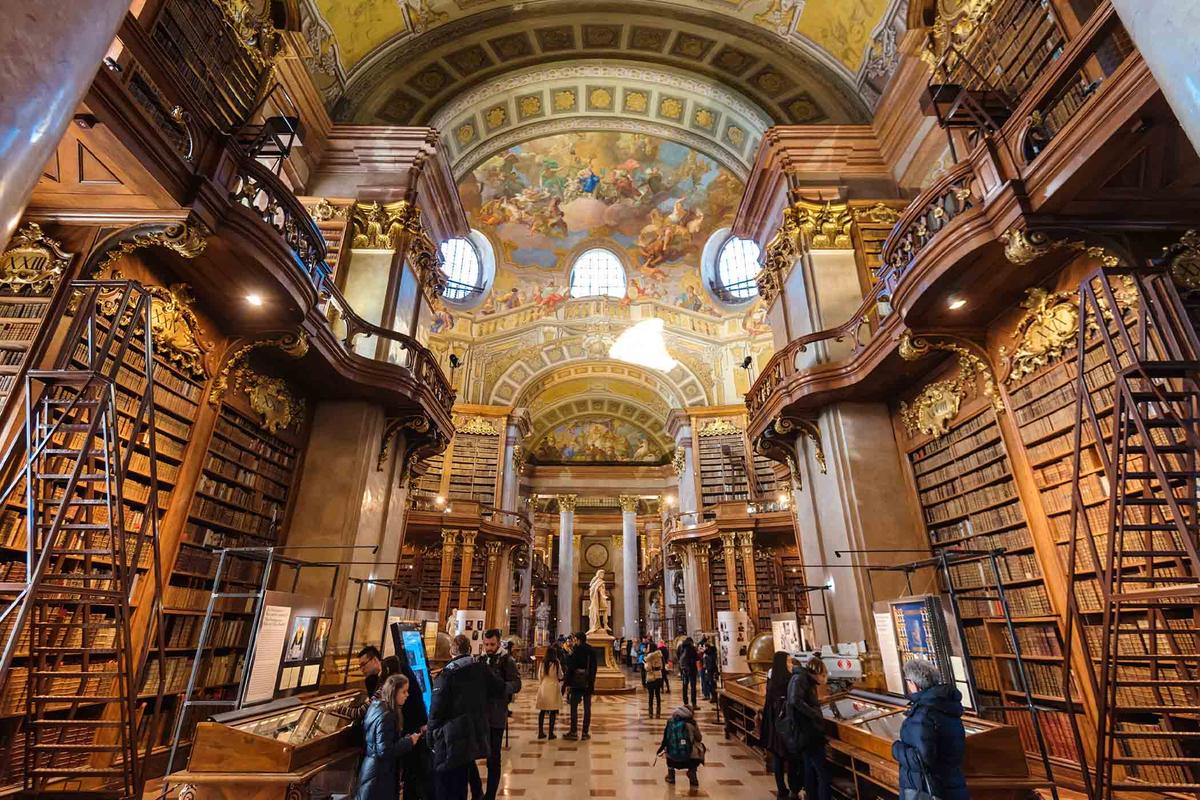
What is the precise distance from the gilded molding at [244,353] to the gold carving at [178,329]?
219 millimetres

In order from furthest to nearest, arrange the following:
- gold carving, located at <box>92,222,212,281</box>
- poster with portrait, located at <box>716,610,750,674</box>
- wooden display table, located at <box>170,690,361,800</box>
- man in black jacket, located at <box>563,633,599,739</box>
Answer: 1. poster with portrait, located at <box>716,610,750,674</box>
2. man in black jacket, located at <box>563,633,599,739</box>
3. gold carving, located at <box>92,222,212,281</box>
4. wooden display table, located at <box>170,690,361,800</box>

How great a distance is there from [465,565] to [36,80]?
14.7 meters

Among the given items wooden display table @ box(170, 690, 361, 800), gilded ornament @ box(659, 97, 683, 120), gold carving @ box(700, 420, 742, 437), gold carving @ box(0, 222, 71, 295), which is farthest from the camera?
gold carving @ box(700, 420, 742, 437)

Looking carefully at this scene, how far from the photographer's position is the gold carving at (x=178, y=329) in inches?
187

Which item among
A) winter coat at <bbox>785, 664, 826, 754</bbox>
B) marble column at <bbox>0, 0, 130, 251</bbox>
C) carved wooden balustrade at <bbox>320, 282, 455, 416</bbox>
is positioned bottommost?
winter coat at <bbox>785, 664, 826, 754</bbox>

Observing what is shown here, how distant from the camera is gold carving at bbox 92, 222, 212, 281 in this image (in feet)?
12.7

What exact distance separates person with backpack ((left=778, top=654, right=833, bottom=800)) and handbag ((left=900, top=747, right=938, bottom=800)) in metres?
1.15

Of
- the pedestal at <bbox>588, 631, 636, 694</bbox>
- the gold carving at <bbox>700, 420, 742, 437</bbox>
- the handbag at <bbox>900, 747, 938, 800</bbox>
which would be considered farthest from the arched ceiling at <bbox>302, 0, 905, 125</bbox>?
the pedestal at <bbox>588, 631, 636, 694</bbox>

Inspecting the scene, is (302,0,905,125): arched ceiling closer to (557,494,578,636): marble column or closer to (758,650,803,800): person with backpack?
(758,650,803,800): person with backpack

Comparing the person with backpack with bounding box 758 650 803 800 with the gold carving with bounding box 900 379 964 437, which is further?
the gold carving with bounding box 900 379 964 437

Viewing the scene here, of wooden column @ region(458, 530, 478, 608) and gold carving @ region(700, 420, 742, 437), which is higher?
gold carving @ region(700, 420, 742, 437)

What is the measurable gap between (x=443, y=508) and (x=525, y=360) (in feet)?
19.2

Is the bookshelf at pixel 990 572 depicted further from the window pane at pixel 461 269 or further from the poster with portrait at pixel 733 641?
the window pane at pixel 461 269

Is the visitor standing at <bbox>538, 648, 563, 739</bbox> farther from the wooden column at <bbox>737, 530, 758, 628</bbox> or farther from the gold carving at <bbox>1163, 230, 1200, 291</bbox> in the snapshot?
the wooden column at <bbox>737, 530, 758, 628</bbox>
